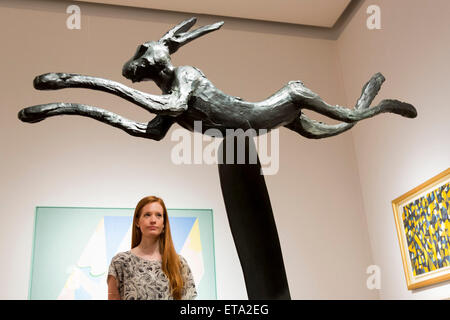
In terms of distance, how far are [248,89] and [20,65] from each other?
1.28m

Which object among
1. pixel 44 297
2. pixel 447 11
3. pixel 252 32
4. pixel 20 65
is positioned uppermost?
pixel 252 32

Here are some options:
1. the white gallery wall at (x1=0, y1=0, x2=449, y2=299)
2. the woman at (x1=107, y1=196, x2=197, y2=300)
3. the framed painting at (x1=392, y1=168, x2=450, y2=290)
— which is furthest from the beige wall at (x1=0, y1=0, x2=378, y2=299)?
the woman at (x1=107, y1=196, x2=197, y2=300)

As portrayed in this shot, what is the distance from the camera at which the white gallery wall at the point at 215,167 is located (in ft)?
7.19

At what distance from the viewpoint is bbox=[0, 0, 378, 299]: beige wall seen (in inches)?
89.4

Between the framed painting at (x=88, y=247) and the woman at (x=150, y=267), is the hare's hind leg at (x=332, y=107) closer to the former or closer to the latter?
the woman at (x=150, y=267)

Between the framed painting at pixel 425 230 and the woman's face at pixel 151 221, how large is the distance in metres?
1.33

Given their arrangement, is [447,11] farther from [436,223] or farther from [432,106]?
[436,223]

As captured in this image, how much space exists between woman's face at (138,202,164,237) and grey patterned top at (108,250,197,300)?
7 cm

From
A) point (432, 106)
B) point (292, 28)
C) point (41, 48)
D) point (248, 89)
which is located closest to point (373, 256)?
point (432, 106)

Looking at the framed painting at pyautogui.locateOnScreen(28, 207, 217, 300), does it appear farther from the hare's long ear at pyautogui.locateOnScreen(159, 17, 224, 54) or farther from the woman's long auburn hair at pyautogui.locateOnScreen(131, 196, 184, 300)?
the hare's long ear at pyautogui.locateOnScreen(159, 17, 224, 54)

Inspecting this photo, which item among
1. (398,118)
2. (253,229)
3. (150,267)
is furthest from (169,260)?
(398,118)

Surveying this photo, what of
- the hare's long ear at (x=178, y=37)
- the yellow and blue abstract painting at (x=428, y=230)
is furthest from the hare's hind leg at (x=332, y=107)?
the yellow and blue abstract painting at (x=428, y=230)

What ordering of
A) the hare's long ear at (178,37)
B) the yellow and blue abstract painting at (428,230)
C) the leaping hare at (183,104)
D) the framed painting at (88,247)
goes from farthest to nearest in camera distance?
the framed painting at (88,247) < the yellow and blue abstract painting at (428,230) < the hare's long ear at (178,37) < the leaping hare at (183,104)
